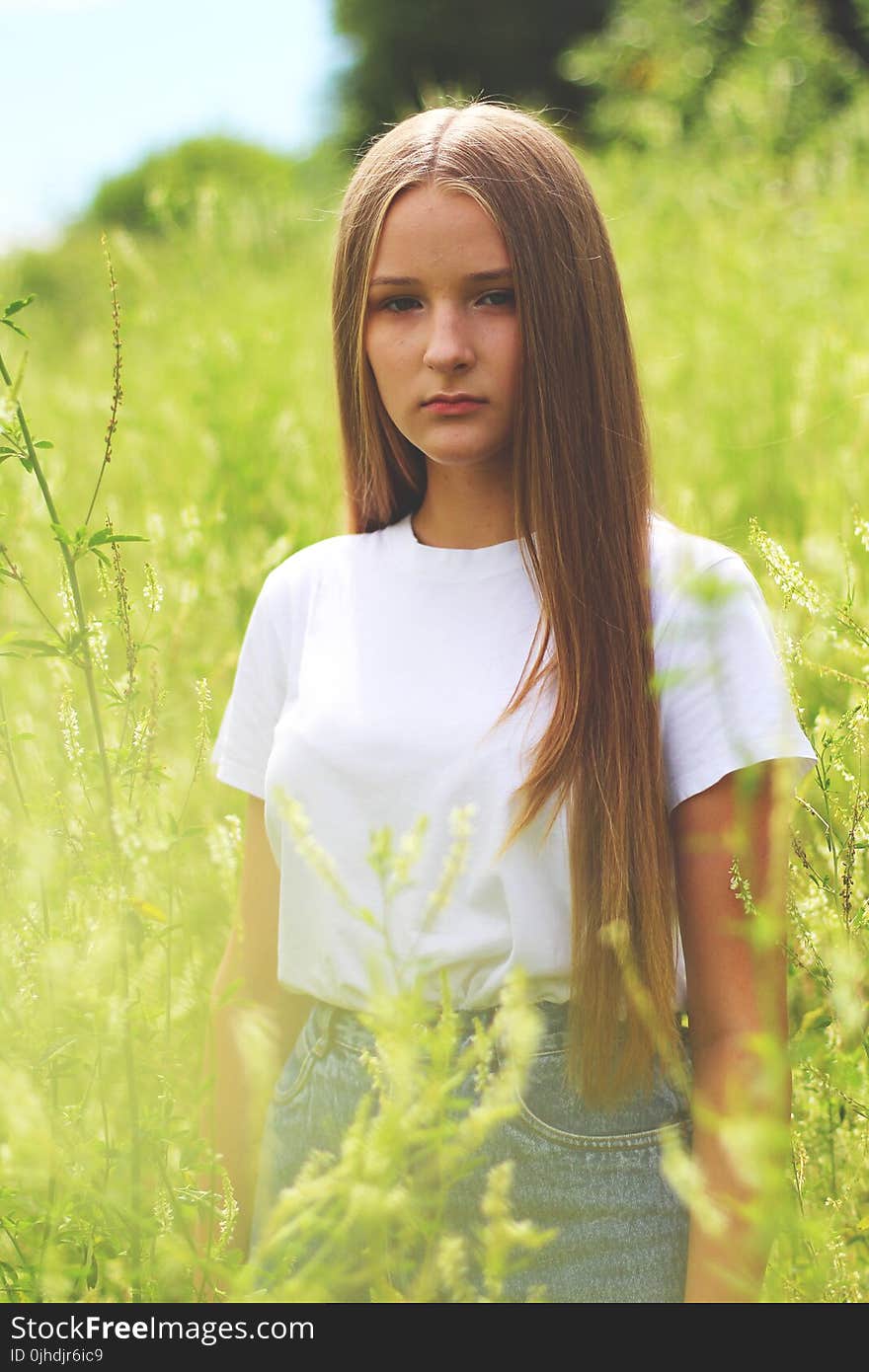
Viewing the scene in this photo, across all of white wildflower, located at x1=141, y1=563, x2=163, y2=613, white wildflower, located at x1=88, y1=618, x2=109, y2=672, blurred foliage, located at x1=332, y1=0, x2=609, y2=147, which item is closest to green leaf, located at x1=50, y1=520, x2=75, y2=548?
white wildflower, located at x1=88, y1=618, x2=109, y2=672

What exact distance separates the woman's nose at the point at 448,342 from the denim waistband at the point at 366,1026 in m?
0.64

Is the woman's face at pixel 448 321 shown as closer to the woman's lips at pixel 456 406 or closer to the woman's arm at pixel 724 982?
the woman's lips at pixel 456 406

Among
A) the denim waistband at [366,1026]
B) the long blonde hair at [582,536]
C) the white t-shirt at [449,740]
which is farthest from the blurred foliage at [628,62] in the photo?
the denim waistband at [366,1026]

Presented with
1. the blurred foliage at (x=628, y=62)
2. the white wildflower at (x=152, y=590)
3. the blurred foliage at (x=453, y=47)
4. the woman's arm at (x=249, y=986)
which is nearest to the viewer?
the white wildflower at (x=152, y=590)

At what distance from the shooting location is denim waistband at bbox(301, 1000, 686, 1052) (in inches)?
50.6

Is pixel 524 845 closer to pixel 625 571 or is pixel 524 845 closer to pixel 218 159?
pixel 625 571

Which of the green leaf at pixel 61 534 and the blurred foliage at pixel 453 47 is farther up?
the blurred foliage at pixel 453 47

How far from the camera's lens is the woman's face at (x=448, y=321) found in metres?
1.32

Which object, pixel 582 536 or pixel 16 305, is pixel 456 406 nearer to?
pixel 582 536

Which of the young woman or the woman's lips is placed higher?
the woman's lips

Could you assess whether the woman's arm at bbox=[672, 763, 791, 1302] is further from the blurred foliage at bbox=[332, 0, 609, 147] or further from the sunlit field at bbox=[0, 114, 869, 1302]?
the blurred foliage at bbox=[332, 0, 609, 147]

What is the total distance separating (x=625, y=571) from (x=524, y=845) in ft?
0.97

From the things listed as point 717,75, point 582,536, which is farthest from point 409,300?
point 717,75

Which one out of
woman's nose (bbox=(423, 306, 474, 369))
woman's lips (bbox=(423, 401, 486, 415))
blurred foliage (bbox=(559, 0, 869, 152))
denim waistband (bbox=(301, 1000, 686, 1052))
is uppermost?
blurred foliage (bbox=(559, 0, 869, 152))
